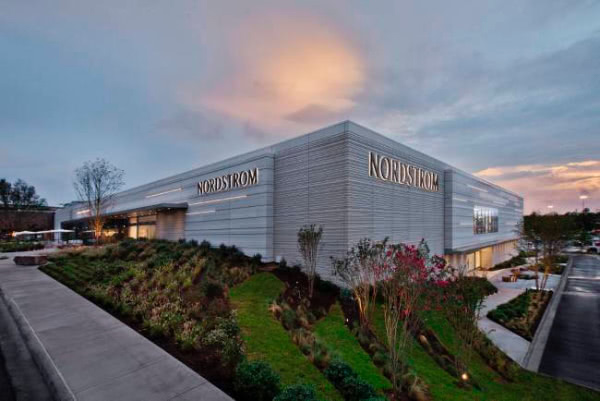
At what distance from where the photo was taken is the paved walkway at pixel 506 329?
12016 millimetres

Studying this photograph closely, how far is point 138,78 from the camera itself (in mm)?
24328

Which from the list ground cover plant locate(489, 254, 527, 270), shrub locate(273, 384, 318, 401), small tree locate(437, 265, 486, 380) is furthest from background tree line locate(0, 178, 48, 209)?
ground cover plant locate(489, 254, 527, 270)

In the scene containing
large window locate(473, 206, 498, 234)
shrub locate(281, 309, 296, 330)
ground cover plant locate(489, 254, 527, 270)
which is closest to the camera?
shrub locate(281, 309, 296, 330)

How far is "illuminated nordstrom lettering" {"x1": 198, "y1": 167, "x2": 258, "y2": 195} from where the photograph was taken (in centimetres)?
1953

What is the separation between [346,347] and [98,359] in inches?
254

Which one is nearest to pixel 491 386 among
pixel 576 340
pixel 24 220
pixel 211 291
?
pixel 576 340

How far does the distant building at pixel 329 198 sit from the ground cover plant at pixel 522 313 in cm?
581

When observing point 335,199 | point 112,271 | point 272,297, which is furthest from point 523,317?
point 112,271

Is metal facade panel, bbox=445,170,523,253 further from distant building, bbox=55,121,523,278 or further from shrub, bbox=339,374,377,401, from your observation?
shrub, bbox=339,374,377,401

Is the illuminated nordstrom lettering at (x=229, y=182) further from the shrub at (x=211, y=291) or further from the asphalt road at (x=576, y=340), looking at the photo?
the asphalt road at (x=576, y=340)

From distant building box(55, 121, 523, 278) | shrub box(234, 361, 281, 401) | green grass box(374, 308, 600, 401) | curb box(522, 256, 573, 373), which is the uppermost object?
distant building box(55, 121, 523, 278)

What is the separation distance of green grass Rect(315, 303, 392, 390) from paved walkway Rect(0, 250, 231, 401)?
12.3 feet

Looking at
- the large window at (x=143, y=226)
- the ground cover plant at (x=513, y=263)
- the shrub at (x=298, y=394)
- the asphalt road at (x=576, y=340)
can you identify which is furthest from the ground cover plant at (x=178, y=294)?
the ground cover plant at (x=513, y=263)

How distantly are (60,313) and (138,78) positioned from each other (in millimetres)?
21030
